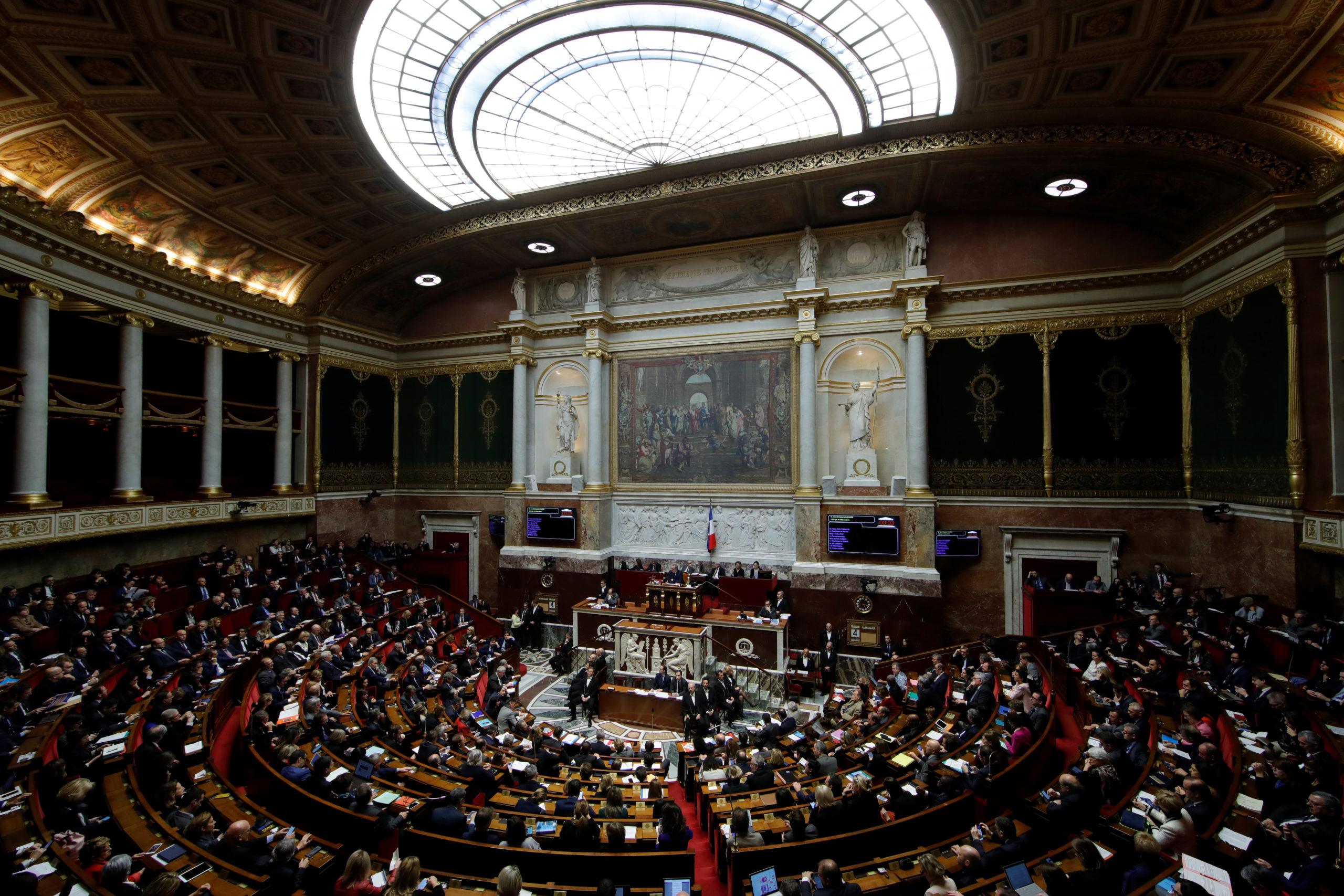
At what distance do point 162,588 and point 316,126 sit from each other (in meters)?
12.3

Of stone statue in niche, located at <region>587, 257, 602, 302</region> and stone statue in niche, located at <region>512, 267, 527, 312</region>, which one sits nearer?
stone statue in niche, located at <region>587, 257, 602, 302</region>

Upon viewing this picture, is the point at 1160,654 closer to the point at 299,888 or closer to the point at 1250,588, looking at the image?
the point at 1250,588

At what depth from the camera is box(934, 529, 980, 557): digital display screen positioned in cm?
1761

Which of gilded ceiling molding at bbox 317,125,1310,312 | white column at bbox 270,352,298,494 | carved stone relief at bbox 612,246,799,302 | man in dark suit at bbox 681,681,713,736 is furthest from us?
white column at bbox 270,352,298,494

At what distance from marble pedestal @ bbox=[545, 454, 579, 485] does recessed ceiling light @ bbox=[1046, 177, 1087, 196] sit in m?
17.1

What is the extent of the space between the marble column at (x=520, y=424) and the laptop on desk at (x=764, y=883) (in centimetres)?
1831

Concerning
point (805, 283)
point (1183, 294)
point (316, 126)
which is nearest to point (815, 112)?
point (805, 283)

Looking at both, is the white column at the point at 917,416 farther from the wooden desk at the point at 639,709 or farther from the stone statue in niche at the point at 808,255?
the wooden desk at the point at 639,709

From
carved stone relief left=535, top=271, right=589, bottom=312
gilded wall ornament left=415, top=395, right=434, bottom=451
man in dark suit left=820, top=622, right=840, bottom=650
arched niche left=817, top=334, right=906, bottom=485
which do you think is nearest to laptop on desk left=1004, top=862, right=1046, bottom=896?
man in dark suit left=820, top=622, right=840, bottom=650

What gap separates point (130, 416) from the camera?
16344 millimetres

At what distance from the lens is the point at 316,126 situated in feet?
46.9

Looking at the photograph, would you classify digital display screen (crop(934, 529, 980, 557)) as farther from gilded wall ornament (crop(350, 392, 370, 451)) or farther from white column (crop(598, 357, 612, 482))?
gilded wall ornament (crop(350, 392, 370, 451))

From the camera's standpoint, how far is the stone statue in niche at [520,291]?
74.8 feet

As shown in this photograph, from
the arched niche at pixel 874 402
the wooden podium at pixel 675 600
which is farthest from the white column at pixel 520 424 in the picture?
the arched niche at pixel 874 402
